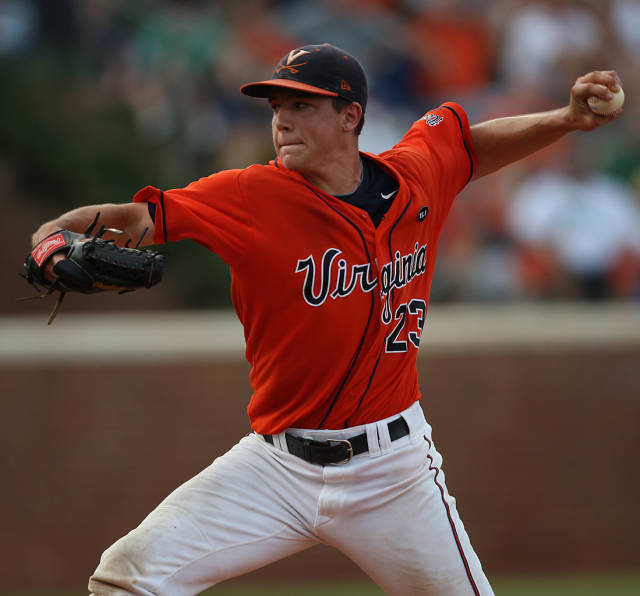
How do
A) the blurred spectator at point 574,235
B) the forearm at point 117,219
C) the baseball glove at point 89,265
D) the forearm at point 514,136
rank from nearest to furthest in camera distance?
the baseball glove at point 89,265
the forearm at point 117,219
the forearm at point 514,136
the blurred spectator at point 574,235

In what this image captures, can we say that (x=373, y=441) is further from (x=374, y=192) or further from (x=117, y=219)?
(x=117, y=219)

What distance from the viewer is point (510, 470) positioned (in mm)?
6836

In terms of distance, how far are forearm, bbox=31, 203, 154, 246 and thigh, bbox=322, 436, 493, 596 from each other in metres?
1.11

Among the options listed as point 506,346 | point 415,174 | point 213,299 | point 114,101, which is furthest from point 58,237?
point 114,101

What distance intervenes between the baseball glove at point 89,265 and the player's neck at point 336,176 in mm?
721

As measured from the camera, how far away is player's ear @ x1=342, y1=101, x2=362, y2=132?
3.72 metres

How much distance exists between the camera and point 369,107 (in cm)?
948

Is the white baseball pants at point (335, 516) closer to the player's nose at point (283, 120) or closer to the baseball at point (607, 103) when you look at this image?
the player's nose at point (283, 120)

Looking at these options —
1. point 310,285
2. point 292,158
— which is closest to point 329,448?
point 310,285

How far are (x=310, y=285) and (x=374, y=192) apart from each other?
46cm

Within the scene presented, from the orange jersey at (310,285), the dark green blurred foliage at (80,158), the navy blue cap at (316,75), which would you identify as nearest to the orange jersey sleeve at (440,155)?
the orange jersey at (310,285)

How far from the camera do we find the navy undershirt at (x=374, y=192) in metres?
3.71

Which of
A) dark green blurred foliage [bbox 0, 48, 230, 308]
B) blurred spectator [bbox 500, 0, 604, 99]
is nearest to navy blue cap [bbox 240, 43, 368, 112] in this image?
dark green blurred foliage [bbox 0, 48, 230, 308]

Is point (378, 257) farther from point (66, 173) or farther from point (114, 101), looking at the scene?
point (114, 101)
